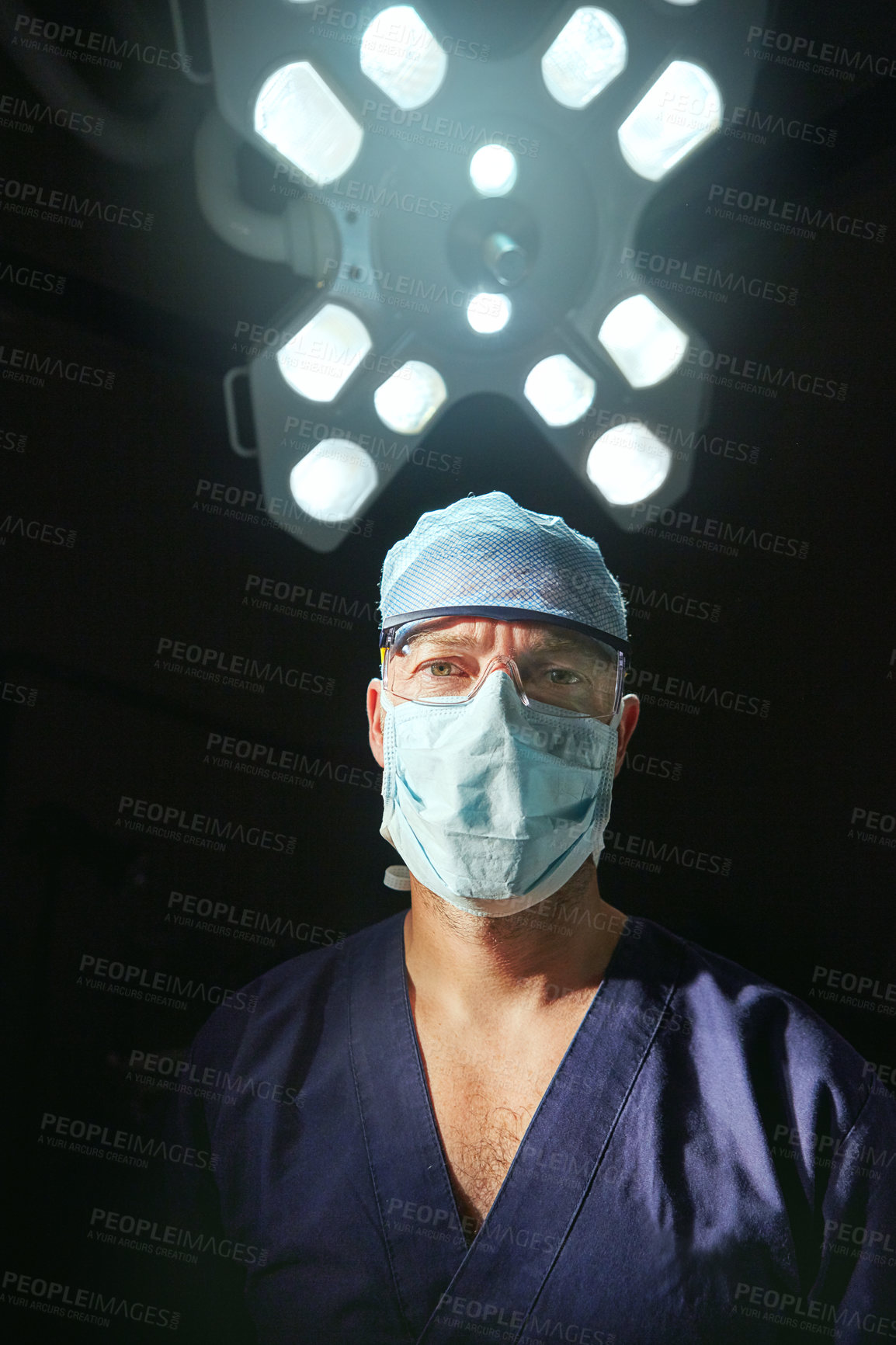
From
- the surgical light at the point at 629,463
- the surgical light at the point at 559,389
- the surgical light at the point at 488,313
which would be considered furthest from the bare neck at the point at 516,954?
the surgical light at the point at 488,313

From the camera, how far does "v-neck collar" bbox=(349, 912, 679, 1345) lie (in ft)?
3.79

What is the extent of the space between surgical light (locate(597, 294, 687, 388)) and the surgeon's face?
0.55 m

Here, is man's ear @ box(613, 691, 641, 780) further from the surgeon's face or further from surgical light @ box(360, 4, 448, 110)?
surgical light @ box(360, 4, 448, 110)

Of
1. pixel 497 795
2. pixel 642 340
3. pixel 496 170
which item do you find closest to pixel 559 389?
pixel 642 340

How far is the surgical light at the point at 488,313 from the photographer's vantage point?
4.99 feet

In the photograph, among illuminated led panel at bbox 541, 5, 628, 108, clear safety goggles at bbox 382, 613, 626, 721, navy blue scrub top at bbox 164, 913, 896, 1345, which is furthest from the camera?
illuminated led panel at bbox 541, 5, 628, 108

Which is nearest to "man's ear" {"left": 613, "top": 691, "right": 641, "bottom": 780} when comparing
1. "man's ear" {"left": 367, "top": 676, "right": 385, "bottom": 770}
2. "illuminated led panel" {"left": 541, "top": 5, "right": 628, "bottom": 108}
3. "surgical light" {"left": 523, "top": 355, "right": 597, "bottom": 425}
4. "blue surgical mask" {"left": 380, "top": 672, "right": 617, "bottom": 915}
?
"blue surgical mask" {"left": 380, "top": 672, "right": 617, "bottom": 915}

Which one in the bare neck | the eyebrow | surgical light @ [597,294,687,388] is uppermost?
surgical light @ [597,294,687,388]

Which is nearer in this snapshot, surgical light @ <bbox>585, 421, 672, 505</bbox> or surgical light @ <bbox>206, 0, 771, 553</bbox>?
surgical light @ <bbox>206, 0, 771, 553</bbox>

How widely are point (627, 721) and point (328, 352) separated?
85 centimetres

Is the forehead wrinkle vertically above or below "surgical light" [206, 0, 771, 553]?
below

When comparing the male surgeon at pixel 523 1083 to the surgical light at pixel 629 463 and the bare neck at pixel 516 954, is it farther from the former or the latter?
the surgical light at pixel 629 463

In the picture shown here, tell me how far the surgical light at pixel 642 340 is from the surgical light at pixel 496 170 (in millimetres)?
284

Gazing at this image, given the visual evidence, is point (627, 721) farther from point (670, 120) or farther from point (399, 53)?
point (399, 53)
